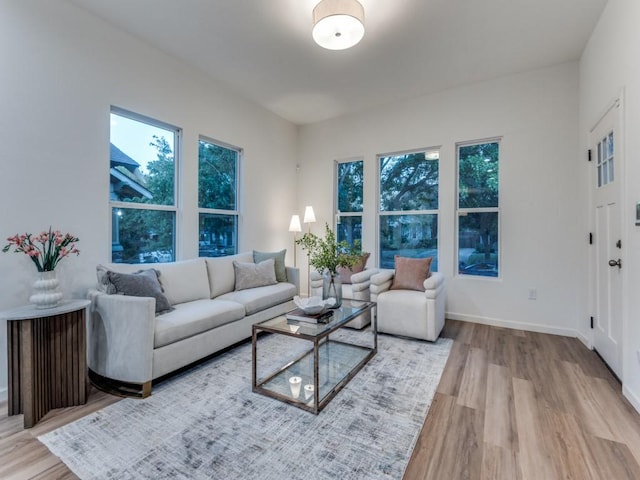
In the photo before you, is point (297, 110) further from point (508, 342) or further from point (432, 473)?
point (432, 473)

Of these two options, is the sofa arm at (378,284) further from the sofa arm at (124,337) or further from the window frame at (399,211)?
the sofa arm at (124,337)

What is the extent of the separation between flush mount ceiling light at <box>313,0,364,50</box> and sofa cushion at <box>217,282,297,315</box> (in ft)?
8.06

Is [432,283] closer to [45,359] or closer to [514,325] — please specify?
[514,325]

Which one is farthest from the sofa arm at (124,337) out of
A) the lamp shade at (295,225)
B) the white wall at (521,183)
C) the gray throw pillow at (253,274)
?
the white wall at (521,183)

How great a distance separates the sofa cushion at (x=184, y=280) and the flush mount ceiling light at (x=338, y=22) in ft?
8.01

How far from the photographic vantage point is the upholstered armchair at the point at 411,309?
3.21m

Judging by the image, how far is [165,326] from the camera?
236 centimetres

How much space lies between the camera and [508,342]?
329cm

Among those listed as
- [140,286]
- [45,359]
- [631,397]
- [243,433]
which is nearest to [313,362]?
[243,433]

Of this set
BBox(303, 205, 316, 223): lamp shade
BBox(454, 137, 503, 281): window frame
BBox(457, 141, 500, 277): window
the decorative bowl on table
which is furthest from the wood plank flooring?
BBox(303, 205, 316, 223): lamp shade

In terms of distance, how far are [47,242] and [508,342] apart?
14.2ft

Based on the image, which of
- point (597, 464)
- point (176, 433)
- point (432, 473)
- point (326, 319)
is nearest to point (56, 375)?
point (176, 433)

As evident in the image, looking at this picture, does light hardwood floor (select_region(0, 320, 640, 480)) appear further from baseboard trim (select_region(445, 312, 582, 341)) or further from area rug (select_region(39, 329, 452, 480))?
baseboard trim (select_region(445, 312, 582, 341))

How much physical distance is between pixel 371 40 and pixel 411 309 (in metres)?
2.72
